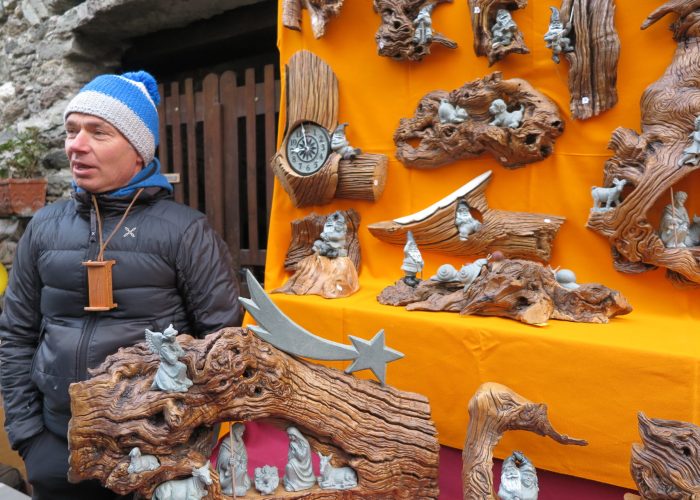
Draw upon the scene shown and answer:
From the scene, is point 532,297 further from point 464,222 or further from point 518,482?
point 518,482

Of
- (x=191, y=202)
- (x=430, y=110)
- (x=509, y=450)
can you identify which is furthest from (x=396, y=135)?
(x=191, y=202)

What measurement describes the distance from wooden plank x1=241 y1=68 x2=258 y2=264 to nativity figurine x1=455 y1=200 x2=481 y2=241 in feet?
4.47

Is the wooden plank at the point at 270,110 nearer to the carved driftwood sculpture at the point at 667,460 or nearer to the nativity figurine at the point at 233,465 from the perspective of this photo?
the nativity figurine at the point at 233,465

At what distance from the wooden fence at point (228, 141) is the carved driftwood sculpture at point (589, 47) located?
1570mm

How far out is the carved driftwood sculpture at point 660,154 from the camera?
5.27 ft

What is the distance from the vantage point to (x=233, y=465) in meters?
1.25

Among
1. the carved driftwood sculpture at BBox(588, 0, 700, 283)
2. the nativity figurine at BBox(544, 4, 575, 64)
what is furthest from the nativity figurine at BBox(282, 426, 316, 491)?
the nativity figurine at BBox(544, 4, 575, 64)

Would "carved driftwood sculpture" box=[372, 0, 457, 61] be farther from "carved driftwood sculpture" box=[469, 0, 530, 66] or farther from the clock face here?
the clock face

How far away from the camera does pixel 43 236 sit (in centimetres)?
149

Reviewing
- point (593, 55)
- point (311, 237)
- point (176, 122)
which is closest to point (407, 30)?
point (593, 55)

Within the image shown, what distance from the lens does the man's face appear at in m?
1.44

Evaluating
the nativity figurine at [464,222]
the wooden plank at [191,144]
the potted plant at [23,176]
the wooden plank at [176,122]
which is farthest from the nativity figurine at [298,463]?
the potted plant at [23,176]

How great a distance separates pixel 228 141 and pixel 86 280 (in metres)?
1.82

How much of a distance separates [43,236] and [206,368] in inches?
27.1
